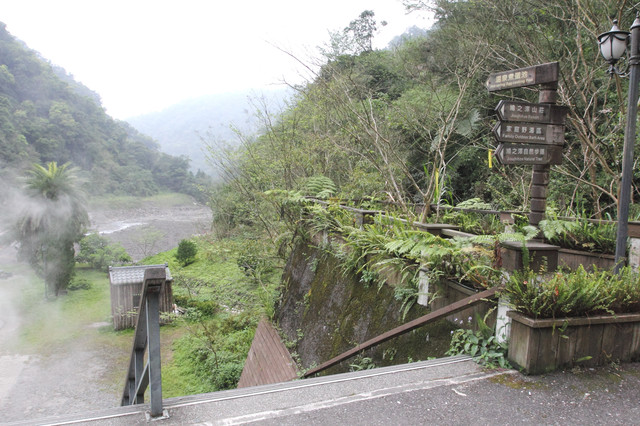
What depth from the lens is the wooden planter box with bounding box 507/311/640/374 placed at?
2848 mm

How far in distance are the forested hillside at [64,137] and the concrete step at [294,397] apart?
5074 cm

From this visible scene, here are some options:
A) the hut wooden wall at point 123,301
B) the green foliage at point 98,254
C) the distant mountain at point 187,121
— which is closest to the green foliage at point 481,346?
the hut wooden wall at point 123,301

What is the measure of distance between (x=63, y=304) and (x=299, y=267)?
78.8 ft

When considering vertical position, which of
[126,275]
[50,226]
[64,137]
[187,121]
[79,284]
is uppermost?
[187,121]

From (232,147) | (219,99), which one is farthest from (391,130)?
(219,99)

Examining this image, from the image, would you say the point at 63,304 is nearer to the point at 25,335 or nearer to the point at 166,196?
the point at 25,335

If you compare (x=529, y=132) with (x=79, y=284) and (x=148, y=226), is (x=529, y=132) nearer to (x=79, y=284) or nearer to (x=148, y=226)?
(x=79, y=284)

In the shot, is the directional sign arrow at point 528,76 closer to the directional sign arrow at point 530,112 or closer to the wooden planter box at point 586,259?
the directional sign arrow at point 530,112

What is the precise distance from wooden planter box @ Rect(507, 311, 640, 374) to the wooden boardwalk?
3648 millimetres

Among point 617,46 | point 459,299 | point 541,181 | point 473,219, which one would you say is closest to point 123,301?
point 473,219

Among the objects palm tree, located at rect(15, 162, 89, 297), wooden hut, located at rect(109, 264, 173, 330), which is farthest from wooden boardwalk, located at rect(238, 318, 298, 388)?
palm tree, located at rect(15, 162, 89, 297)

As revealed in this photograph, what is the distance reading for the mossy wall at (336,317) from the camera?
397 cm

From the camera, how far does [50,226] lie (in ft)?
88.8

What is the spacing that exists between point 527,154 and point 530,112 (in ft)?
1.22
